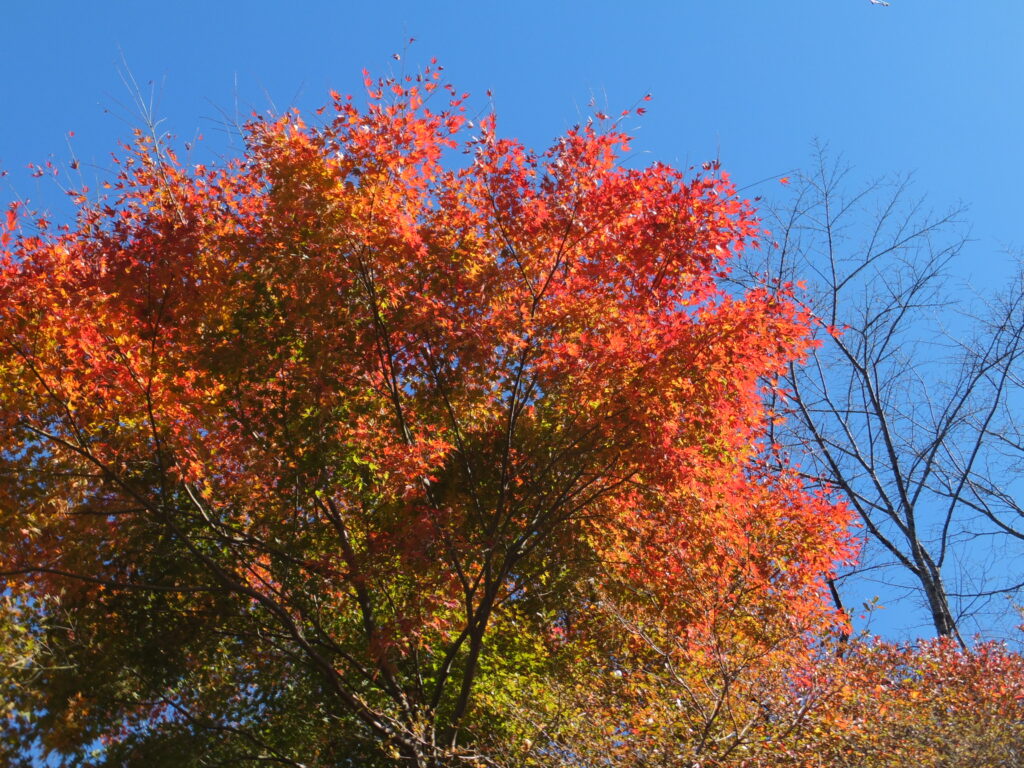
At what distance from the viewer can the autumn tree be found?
7.48 meters

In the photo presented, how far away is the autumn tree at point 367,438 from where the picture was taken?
7.48m

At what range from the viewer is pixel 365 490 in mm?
8500

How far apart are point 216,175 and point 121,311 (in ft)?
6.71

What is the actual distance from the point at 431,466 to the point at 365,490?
896 mm

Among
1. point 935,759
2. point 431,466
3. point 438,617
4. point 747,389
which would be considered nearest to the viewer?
point 935,759

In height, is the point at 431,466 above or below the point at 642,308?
below

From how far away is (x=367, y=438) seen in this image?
8047mm

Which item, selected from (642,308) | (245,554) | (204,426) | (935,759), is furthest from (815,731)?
(204,426)

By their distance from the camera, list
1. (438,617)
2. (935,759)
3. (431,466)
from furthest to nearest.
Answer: (438,617)
(431,466)
(935,759)

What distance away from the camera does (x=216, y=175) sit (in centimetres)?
908

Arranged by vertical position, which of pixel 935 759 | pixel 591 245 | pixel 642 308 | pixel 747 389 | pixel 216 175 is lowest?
pixel 935 759

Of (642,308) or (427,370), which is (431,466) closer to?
(427,370)

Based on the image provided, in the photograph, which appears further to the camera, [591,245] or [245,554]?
[245,554]

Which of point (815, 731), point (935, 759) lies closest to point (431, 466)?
point (815, 731)
